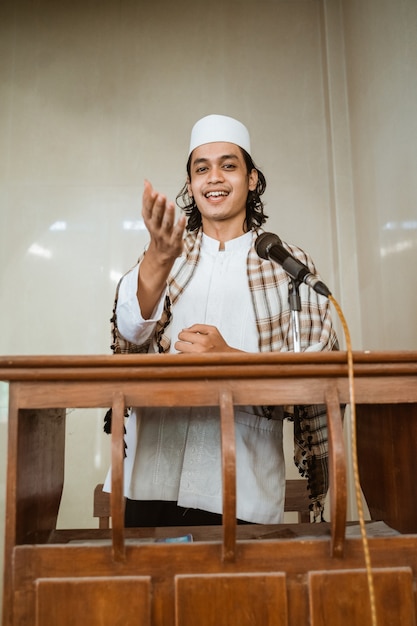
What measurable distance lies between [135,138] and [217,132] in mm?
1441

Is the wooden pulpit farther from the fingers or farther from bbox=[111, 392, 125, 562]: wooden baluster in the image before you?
the fingers

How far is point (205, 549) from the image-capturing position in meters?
0.95

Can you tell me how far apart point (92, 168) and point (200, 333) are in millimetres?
2138

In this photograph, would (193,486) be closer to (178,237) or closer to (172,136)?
(178,237)

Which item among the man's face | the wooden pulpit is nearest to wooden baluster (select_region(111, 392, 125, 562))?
the wooden pulpit

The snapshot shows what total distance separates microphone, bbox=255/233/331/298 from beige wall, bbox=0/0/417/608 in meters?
1.57

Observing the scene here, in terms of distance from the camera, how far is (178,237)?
3.96 ft

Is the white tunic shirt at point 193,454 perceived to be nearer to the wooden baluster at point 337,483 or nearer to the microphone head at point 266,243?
the microphone head at point 266,243

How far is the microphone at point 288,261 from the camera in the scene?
1.09m

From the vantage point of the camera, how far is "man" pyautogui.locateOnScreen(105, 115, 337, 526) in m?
1.30

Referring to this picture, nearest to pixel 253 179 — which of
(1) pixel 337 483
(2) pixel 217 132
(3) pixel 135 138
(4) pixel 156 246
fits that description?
(2) pixel 217 132

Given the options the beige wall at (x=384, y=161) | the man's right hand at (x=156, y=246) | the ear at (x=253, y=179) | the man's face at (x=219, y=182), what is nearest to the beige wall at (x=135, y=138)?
the beige wall at (x=384, y=161)

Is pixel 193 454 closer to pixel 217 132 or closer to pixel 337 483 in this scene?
pixel 337 483

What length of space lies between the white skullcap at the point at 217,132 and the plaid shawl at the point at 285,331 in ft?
1.17
